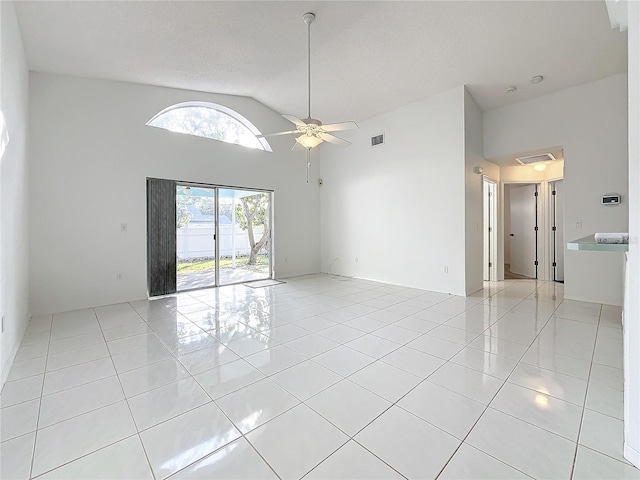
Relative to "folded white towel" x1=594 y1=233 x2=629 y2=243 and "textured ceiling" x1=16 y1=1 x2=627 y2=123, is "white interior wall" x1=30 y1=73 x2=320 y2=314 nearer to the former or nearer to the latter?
"textured ceiling" x1=16 y1=1 x2=627 y2=123

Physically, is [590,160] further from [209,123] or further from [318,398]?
[209,123]

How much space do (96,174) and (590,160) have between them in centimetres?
763

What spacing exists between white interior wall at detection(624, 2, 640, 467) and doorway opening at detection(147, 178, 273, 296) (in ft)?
17.7

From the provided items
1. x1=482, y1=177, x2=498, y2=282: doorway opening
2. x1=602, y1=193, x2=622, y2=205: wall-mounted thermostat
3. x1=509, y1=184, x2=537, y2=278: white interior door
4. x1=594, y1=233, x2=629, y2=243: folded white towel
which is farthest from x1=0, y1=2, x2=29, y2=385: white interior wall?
x1=509, y1=184, x2=537, y2=278: white interior door

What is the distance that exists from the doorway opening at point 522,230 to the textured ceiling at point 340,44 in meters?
2.58

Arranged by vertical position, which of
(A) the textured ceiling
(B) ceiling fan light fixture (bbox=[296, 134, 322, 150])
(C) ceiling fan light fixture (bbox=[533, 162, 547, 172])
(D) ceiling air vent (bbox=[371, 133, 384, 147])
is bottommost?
(B) ceiling fan light fixture (bbox=[296, 134, 322, 150])

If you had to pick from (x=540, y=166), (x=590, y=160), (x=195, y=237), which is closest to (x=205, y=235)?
(x=195, y=237)

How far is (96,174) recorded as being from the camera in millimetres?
4191

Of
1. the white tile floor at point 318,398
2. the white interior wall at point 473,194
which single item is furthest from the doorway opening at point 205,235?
the white interior wall at point 473,194

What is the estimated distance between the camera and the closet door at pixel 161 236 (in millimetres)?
4707

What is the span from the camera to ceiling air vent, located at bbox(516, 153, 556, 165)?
17.0ft

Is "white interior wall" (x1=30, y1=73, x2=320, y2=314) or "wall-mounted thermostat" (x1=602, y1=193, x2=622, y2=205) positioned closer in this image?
"white interior wall" (x1=30, y1=73, x2=320, y2=314)

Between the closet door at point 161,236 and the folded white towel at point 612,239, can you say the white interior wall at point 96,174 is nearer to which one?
the closet door at point 161,236

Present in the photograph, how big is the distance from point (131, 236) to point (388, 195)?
4.72 m
